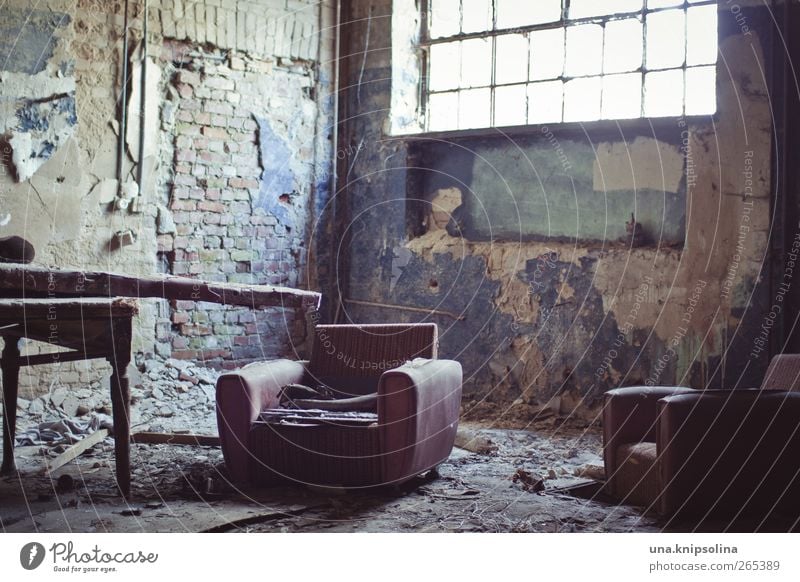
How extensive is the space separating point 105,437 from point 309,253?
2.23 meters

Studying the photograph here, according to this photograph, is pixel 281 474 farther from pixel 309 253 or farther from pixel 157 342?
pixel 309 253

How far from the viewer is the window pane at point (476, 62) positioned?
5.92 m

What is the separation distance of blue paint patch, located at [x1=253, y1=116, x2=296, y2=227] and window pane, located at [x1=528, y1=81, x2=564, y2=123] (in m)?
1.67

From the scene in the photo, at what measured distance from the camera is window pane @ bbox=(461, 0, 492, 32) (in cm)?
592

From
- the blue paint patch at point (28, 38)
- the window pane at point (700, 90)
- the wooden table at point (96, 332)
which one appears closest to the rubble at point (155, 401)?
the wooden table at point (96, 332)

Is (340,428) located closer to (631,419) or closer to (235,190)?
(631,419)

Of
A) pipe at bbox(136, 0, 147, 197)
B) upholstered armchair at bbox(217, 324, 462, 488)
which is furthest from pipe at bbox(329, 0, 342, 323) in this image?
upholstered armchair at bbox(217, 324, 462, 488)

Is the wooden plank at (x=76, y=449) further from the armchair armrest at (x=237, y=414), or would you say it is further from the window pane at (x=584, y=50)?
the window pane at (x=584, y=50)

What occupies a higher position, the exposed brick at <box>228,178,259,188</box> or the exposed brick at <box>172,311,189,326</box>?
the exposed brick at <box>228,178,259,188</box>

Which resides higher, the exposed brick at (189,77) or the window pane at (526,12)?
the window pane at (526,12)

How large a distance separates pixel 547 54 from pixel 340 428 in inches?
122

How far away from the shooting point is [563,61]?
5562mm

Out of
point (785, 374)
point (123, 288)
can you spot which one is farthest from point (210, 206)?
point (785, 374)

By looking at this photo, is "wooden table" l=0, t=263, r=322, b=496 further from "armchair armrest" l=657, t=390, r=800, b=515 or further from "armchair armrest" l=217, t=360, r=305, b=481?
"armchair armrest" l=657, t=390, r=800, b=515
